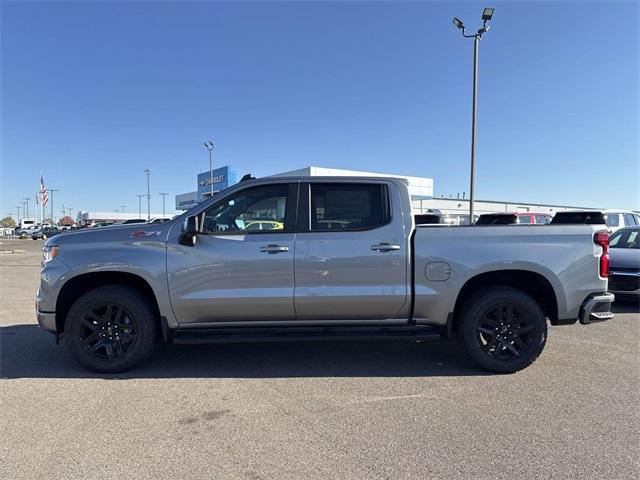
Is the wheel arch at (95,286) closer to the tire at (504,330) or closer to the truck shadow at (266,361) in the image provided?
the truck shadow at (266,361)

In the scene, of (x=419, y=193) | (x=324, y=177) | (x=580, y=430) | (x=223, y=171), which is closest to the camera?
(x=580, y=430)

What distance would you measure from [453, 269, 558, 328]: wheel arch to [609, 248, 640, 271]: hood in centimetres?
442

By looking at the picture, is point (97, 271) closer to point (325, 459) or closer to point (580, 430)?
point (325, 459)

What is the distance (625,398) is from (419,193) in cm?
3712

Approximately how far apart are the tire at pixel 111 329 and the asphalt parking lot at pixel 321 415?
7.1 inches

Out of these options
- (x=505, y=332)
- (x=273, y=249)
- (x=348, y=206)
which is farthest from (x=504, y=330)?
(x=273, y=249)

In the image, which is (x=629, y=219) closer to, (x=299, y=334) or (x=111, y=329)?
(x=299, y=334)

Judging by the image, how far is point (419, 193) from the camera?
3984cm

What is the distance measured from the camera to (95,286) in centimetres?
452

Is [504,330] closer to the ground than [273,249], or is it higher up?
closer to the ground

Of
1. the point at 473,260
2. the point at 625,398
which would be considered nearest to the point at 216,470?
the point at 473,260

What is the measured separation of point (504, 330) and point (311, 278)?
2074 mm

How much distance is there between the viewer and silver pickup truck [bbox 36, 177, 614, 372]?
4.28 metres

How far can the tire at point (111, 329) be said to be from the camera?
430 centimetres
